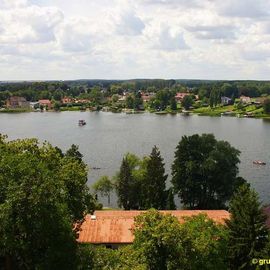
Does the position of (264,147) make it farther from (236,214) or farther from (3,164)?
(3,164)

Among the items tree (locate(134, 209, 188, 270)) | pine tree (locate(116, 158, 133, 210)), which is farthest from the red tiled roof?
tree (locate(134, 209, 188, 270))

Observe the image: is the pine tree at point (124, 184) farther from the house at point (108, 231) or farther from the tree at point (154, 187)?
the house at point (108, 231)

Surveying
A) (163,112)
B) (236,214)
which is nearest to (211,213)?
(236,214)

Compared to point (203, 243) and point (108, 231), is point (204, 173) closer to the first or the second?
point (108, 231)

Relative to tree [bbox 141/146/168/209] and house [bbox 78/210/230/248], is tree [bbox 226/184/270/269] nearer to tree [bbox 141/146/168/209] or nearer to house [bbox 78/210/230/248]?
house [bbox 78/210/230/248]

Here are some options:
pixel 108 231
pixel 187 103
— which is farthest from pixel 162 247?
pixel 187 103
